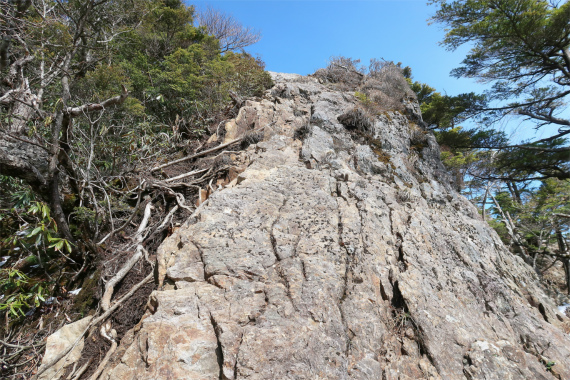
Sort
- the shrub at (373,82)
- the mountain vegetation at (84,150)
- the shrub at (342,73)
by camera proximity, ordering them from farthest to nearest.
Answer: the shrub at (342,73)
the shrub at (373,82)
the mountain vegetation at (84,150)

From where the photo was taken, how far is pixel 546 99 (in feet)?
29.4

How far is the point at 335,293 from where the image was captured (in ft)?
8.64

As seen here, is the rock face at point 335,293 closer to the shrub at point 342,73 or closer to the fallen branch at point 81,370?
the fallen branch at point 81,370

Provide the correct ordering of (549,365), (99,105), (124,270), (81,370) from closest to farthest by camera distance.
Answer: (81,370)
(549,365)
(99,105)
(124,270)

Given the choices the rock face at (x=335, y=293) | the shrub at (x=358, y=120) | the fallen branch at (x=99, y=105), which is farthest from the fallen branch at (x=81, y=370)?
the shrub at (x=358, y=120)

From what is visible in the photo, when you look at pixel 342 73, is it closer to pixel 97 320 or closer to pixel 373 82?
pixel 373 82

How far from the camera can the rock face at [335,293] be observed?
2.14m

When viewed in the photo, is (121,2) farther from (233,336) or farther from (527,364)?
(527,364)

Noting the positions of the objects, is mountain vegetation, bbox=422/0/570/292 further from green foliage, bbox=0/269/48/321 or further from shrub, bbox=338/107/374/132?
green foliage, bbox=0/269/48/321

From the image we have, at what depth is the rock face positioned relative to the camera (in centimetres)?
214

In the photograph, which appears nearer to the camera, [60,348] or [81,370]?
[81,370]

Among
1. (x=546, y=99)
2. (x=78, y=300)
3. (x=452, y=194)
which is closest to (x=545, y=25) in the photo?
(x=546, y=99)

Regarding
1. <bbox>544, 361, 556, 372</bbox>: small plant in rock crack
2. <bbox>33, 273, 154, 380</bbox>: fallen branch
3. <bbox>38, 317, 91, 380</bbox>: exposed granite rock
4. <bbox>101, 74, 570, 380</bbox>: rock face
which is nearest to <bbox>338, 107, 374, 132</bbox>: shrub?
<bbox>101, 74, 570, 380</bbox>: rock face

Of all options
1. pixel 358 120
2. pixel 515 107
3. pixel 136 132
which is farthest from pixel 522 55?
pixel 136 132
